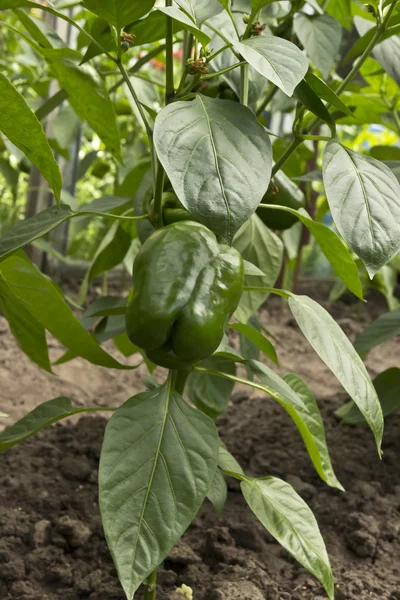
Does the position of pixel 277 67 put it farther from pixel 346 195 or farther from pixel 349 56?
pixel 349 56

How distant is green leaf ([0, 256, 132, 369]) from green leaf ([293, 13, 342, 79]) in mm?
638

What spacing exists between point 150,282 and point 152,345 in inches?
3.0

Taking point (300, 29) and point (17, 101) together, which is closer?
point (17, 101)

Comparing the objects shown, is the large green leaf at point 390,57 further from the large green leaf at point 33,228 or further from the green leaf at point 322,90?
the large green leaf at point 33,228

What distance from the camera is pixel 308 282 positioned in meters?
3.69

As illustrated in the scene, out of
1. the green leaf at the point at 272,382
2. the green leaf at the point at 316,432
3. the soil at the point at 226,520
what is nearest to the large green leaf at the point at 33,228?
the green leaf at the point at 272,382

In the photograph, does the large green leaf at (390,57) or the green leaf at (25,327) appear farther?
the large green leaf at (390,57)

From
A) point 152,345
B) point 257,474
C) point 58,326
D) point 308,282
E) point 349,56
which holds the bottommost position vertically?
point 308,282

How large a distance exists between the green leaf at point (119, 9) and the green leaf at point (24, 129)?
19 cm

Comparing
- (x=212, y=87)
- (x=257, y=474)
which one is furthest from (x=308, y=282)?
(x=212, y=87)

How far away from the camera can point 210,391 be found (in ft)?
4.64

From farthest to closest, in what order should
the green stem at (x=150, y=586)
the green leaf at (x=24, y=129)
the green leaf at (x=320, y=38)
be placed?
the green leaf at (x=320, y=38), the green stem at (x=150, y=586), the green leaf at (x=24, y=129)

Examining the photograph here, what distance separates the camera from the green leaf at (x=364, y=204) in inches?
32.6

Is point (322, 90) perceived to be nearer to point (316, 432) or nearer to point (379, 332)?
point (316, 432)
